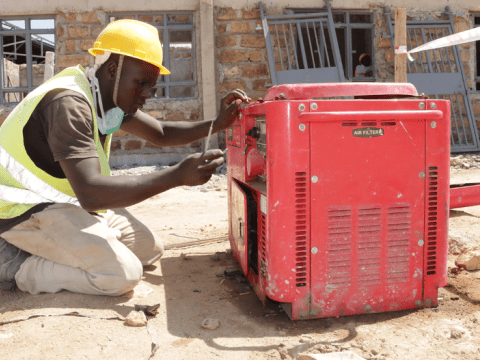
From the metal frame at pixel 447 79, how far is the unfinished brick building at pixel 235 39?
19mm

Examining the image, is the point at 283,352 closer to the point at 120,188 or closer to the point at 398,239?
the point at 398,239

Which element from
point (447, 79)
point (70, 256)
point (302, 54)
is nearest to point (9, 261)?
point (70, 256)

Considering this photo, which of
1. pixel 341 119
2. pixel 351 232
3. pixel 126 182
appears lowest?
pixel 351 232

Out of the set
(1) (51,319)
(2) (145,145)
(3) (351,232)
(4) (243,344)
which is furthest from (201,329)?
(2) (145,145)

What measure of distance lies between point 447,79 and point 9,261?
24.4ft

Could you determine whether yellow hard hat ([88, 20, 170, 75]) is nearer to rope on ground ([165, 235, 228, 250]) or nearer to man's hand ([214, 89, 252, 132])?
man's hand ([214, 89, 252, 132])

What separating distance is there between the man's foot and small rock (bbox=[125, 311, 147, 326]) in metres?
0.83

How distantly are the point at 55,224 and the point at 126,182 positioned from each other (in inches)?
22.1

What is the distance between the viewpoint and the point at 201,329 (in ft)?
7.19

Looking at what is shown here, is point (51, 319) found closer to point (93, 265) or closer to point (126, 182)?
point (93, 265)

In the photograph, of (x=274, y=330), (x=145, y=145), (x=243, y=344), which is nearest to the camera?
(x=243, y=344)

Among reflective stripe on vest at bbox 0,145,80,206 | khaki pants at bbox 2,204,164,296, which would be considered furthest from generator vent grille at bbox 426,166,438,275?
reflective stripe on vest at bbox 0,145,80,206

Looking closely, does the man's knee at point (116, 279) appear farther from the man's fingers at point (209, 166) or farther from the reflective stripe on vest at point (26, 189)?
the man's fingers at point (209, 166)

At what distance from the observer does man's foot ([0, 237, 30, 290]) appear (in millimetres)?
2576
